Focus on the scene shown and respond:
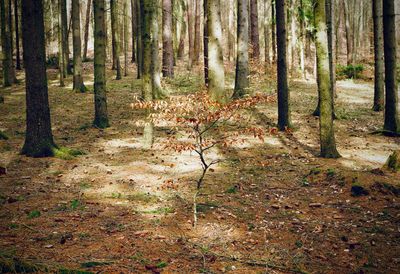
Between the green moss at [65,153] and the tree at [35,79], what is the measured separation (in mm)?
263

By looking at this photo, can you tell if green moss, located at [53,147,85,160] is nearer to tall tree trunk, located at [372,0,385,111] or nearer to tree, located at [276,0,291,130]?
tree, located at [276,0,291,130]

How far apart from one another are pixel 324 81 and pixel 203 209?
477 centimetres

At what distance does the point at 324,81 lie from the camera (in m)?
9.13

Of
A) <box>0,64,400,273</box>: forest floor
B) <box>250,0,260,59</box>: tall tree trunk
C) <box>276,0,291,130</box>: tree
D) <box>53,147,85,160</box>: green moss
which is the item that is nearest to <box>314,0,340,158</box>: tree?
<box>0,64,400,273</box>: forest floor

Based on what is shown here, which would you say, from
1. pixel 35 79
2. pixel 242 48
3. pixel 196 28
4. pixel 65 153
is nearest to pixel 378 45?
pixel 242 48

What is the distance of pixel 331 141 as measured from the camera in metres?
9.47

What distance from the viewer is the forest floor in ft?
16.5

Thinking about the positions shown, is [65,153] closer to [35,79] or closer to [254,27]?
[35,79]

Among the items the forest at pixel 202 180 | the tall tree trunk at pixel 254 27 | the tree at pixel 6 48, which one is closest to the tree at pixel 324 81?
the forest at pixel 202 180

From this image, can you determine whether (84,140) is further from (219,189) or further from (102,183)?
(219,189)

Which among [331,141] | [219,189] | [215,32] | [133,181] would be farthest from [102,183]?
[215,32]

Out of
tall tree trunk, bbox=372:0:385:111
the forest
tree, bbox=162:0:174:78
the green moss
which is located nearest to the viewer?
the forest

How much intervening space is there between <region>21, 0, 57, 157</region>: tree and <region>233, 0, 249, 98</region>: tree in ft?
25.9

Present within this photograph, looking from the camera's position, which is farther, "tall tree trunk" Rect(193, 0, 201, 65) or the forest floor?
"tall tree trunk" Rect(193, 0, 201, 65)
